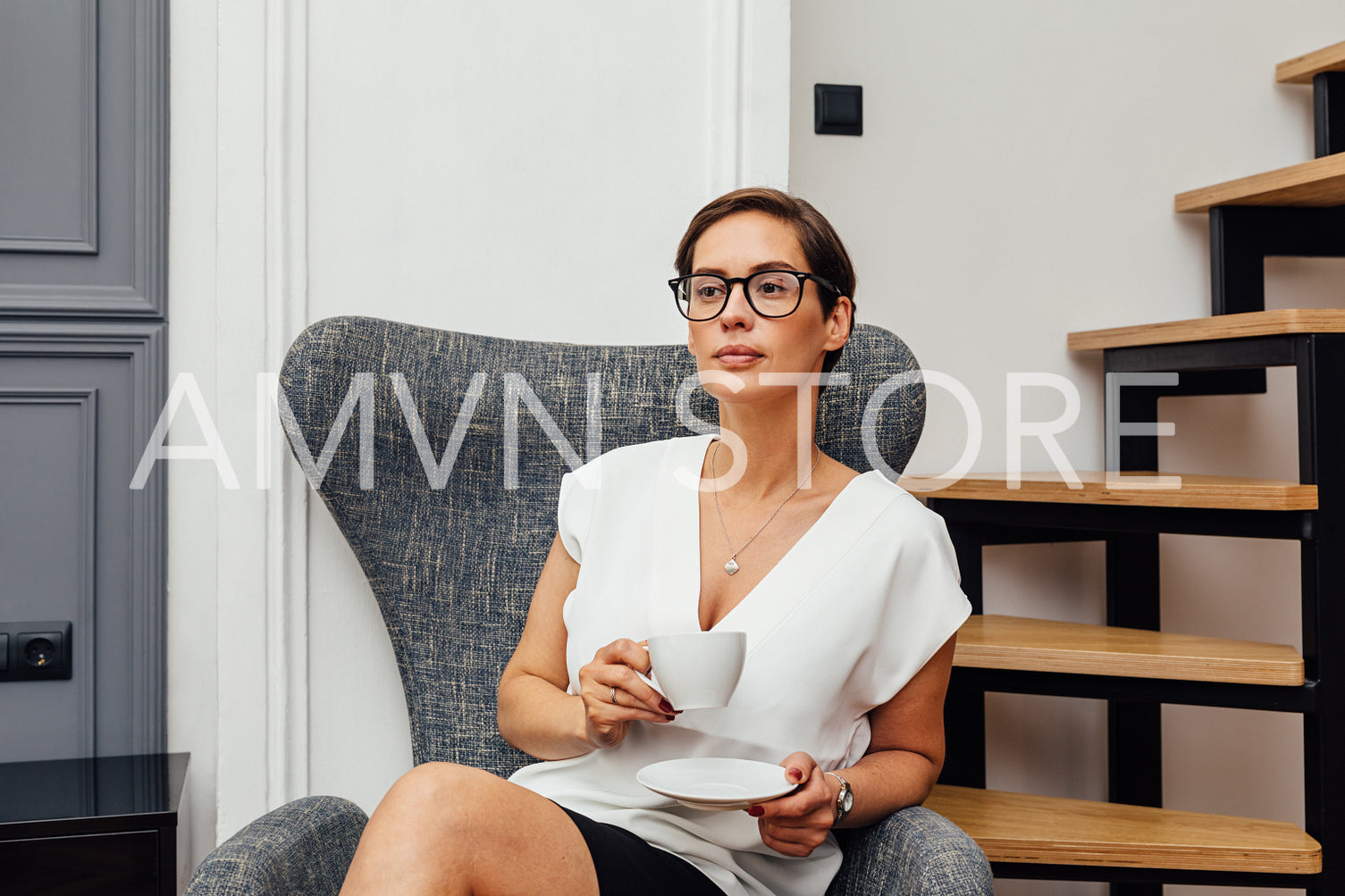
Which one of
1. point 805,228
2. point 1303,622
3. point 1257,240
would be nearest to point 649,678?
point 805,228

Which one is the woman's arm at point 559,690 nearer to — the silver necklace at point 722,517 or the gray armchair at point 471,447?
the gray armchair at point 471,447

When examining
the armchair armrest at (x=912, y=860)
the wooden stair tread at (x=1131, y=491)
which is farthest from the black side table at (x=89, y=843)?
the wooden stair tread at (x=1131, y=491)

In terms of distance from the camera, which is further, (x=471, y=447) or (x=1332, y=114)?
(x=1332, y=114)

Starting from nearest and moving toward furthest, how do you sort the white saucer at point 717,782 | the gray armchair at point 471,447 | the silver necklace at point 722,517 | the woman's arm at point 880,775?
the white saucer at point 717,782
the woman's arm at point 880,775
the silver necklace at point 722,517
the gray armchair at point 471,447

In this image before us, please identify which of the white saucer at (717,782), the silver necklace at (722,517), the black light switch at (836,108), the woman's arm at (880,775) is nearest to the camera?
the white saucer at (717,782)

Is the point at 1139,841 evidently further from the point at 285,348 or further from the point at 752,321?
the point at 285,348

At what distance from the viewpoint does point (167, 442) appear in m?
1.65

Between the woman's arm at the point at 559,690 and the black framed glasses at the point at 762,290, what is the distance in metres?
0.37

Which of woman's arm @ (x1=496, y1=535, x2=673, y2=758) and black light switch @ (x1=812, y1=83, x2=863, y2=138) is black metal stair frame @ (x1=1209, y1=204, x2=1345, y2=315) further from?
woman's arm @ (x1=496, y1=535, x2=673, y2=758)

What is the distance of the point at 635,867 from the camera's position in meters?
1.06

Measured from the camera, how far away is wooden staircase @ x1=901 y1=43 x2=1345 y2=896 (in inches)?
57.6

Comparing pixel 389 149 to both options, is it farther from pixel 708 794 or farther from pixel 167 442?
pixel 708 794

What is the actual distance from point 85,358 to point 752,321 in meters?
1.14

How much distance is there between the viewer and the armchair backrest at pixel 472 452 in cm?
138
